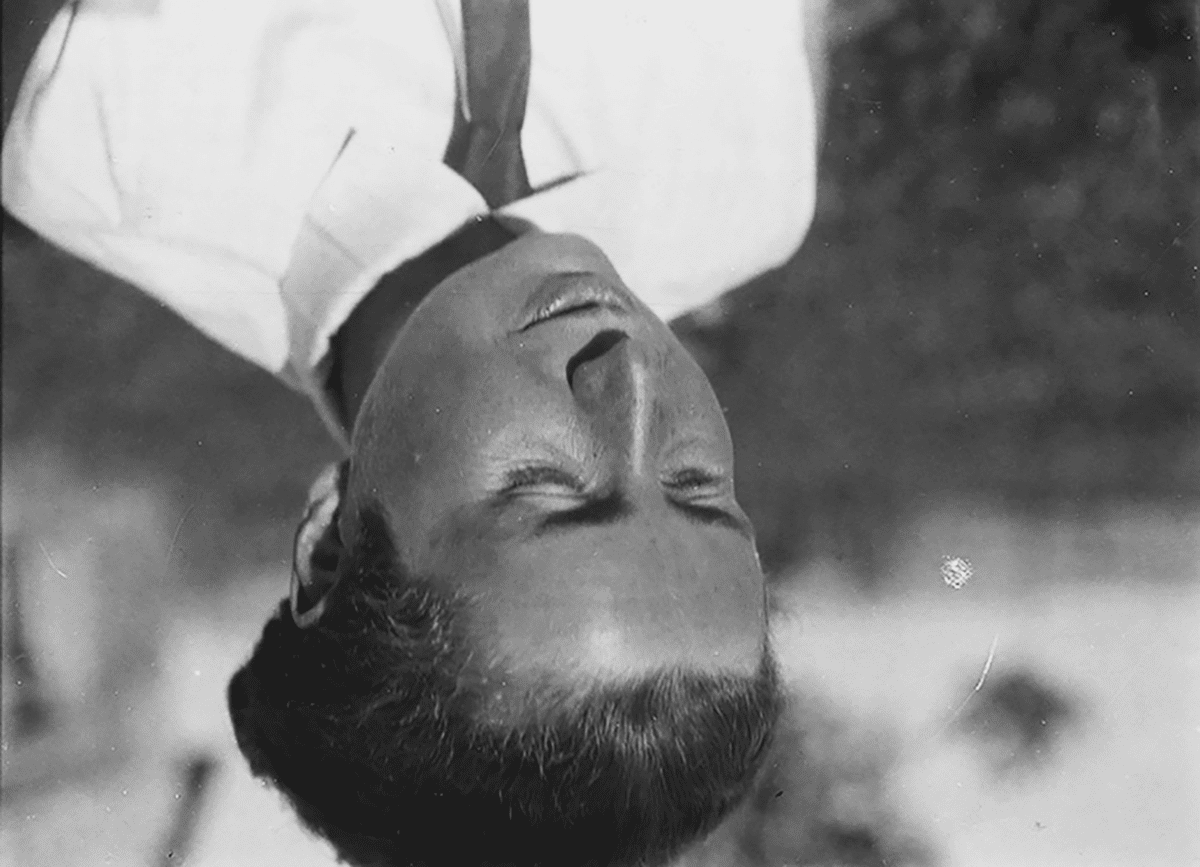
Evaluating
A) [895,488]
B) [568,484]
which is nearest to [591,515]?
[568,484]

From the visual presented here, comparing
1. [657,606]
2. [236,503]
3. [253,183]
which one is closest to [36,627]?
[236,503]

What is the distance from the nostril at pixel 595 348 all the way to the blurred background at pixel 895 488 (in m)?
0.14

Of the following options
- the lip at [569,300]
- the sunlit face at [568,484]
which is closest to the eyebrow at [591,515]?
the sunlit face at [568,484]

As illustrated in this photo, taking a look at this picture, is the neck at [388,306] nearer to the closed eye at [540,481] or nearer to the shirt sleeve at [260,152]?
the shirt sleeve at [260,152]

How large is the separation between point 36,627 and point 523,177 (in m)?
0.44

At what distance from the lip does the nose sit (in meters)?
0.04

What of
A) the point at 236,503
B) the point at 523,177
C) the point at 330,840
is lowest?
the point at 330,840

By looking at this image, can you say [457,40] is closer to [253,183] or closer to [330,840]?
[253,183]

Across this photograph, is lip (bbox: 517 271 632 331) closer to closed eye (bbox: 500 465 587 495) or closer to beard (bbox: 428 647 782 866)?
closed eye (bbox: 500 465 587 495)

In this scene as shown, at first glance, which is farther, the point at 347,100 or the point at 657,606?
the point at 347,100

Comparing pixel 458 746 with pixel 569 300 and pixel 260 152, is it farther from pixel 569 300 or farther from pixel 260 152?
pixel 260 152

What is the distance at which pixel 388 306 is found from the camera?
74 cm

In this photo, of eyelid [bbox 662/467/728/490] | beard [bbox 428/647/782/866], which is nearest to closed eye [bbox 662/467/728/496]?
eyelid [bbox 662/467/728/490]

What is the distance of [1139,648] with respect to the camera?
75 cm
